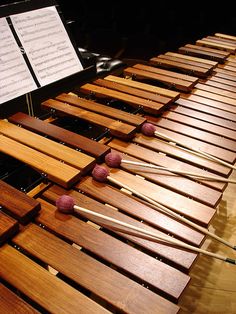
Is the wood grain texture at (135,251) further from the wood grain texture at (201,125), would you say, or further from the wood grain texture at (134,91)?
the wood grain texture at (134,91)

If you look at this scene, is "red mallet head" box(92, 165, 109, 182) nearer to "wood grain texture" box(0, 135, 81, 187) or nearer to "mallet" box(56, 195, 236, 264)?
"wood grain texture" box(0, 135, 81, 187)

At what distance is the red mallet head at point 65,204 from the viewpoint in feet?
5.71

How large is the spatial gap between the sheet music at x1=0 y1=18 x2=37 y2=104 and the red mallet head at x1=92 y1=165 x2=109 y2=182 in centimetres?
96

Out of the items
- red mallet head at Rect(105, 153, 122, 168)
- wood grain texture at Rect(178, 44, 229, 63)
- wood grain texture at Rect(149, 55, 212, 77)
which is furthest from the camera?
wood grain texture at Rect(178, 44, 229, 63)

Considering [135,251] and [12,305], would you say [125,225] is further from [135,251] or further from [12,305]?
[12,305]

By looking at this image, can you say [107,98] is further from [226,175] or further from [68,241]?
[68,241]

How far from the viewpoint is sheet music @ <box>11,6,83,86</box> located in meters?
2.70

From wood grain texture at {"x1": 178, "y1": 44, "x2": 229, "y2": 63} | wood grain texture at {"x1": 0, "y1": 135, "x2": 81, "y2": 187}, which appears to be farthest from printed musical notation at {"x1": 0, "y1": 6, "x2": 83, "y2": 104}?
wood grain texture at {"x1": 178, "y1": 44, "x2": 229, "y2": 63}

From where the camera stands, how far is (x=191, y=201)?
76.1 inches

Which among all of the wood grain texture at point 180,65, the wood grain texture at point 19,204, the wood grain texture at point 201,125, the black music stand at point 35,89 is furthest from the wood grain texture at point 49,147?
the wood grain texture at point 180,65

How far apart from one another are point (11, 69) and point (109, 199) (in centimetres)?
131

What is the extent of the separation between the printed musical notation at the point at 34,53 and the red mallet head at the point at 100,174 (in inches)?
37.8

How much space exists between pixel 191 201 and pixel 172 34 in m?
5.80

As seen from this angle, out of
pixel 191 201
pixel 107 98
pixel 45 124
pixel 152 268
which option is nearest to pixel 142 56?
pixel 107 98
